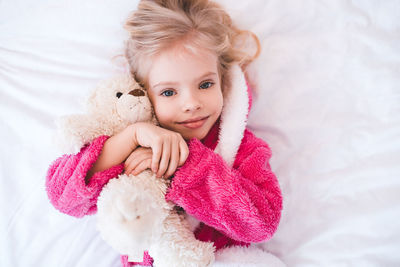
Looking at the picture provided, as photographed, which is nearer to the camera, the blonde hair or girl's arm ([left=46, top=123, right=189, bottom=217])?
girl's arm ([left=46, top=123, right=189, bottom=217])

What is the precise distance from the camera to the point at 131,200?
0.53 metres

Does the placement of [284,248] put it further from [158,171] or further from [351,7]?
[351,7]

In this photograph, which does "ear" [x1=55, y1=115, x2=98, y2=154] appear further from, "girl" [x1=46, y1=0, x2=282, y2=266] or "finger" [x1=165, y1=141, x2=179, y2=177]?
"finger" [x1=165, y1=141, x2=179, y2=177]

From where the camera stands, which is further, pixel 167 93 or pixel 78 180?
pixel 167 93

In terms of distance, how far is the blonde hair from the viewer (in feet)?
2.50

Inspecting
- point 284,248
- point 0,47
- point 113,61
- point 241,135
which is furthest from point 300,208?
point 0,47

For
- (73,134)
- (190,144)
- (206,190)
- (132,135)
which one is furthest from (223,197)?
(73,134)

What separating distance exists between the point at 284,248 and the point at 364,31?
74 centimetres

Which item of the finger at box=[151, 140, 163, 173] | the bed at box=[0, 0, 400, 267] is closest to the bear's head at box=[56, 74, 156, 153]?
the finger at box=[151, 140, 163, 173]

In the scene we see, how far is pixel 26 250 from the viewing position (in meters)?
0.89

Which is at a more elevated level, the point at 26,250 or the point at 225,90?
the point at 225,90

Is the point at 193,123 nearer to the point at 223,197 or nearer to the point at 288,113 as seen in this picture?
the point at 223,197

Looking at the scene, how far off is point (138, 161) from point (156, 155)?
54 mm

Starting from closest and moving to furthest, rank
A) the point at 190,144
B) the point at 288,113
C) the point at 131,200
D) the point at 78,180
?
the point at 131,200 < the point at 78,180 < the point at 190,144 < the point at 288,113
